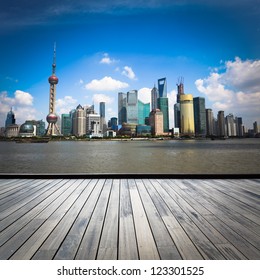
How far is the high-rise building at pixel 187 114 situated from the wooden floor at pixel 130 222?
172449mm

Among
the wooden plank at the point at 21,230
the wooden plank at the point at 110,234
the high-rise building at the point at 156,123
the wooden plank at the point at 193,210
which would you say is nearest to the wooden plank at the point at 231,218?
the wooden plank at the point at 193,210

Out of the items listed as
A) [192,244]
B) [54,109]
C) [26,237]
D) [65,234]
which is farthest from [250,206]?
[54,109]

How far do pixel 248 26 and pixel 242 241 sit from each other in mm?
5083

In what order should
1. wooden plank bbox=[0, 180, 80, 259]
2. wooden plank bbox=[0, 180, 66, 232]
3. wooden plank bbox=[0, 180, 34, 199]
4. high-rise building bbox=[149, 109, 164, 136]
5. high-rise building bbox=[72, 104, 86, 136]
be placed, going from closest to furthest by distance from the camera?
wooden plank bbox=[0, 180, 80, 259]
wooden plank bbox=[0, 180, 66, 232]
wooden plank bbox=[0, 180, 34, 199]
high-rise building bbox=[149, 109, 164, 136]
high-rise building bbox=[72, 104, 86, 136]

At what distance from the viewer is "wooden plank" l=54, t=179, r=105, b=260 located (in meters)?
1.59

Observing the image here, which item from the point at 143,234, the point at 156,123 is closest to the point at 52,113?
the point at 156,123

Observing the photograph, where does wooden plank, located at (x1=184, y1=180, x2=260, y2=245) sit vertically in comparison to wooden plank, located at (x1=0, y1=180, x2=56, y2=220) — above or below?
below

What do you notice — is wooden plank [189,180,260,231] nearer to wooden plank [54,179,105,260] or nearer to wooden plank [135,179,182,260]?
wooden plank [135,179,182,260]

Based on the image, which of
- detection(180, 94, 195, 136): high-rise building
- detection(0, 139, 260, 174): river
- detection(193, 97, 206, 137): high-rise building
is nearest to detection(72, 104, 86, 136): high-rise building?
detection(180, 94, 195, 136): high-rise building

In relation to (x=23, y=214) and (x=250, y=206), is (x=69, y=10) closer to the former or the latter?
(x=23, y=214)

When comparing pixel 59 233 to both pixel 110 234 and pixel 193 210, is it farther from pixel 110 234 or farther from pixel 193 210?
pixel 193 210

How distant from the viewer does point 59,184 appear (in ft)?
13.9

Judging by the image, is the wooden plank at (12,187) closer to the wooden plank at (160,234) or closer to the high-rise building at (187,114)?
the wooden plank at (160,234)

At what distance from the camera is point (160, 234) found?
1.91m
